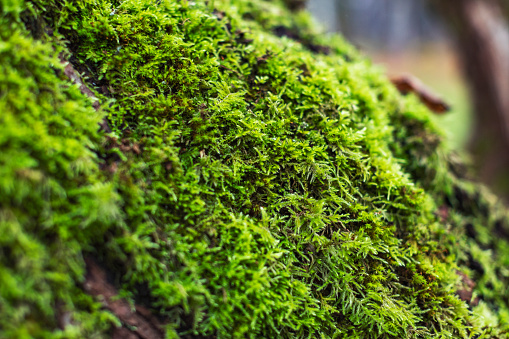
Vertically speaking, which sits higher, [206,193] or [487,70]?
[487,70]

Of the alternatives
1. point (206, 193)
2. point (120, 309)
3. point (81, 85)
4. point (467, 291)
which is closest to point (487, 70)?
point (467, 291)

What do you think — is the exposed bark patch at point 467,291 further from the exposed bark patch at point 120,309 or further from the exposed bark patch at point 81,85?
the exposed bark patch at point 81,85

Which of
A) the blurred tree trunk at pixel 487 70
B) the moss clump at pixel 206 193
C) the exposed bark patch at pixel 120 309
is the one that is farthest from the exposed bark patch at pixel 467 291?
the blurred tree trunk at pixel 487 70

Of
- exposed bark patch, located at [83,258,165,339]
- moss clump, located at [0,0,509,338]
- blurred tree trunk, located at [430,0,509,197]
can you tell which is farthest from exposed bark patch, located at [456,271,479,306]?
blurred tree trunk, located at [430,0,509,197]

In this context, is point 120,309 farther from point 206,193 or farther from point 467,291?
point 467,291

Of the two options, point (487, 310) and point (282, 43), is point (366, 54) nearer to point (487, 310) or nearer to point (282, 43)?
point (282, 43)

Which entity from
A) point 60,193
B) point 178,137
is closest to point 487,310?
point 178,137

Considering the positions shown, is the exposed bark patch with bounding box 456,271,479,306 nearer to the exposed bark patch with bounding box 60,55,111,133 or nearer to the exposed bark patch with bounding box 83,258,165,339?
the exposed bark patch with bounding box 83,258,165,339
